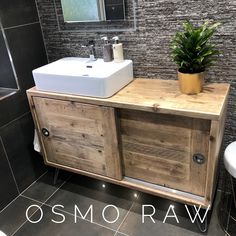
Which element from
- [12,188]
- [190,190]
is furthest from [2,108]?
[190,190]

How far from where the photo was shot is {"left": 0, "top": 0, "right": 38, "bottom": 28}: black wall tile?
1663mm

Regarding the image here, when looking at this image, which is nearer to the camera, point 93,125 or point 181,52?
point 181,52

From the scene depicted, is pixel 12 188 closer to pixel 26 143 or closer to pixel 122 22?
pixel 26 143

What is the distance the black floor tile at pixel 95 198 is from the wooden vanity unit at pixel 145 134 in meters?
0.21

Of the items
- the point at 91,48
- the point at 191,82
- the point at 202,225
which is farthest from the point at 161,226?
the point at 91,48

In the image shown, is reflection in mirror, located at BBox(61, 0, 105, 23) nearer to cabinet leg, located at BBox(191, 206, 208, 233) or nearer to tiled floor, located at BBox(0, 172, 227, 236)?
tiled floor, located at BBox(0, 172, 227, 236)

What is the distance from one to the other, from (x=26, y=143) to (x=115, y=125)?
0.83 meters

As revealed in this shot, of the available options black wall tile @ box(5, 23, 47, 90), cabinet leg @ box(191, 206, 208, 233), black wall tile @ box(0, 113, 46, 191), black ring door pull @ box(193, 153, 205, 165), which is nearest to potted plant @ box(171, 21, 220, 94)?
black ring door pull @ box(193, 153, 205, 165)

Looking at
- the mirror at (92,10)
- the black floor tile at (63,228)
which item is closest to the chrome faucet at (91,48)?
the mirror at (92,10)

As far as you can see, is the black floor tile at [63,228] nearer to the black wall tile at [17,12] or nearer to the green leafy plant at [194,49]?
the green leafy plant at [194,49]

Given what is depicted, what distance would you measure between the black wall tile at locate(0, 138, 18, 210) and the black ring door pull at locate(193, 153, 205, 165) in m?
1.25

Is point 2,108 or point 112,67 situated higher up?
point 112,67

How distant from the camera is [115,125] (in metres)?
1.49

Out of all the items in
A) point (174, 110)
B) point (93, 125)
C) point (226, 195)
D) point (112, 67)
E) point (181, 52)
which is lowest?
point (226, 195)
